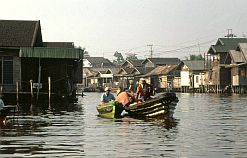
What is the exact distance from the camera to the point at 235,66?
80438 millimetres

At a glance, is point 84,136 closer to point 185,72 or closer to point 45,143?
point 45,143

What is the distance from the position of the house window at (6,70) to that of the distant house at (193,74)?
60.9 meters

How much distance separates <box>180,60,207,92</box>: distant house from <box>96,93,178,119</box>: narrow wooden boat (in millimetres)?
73966

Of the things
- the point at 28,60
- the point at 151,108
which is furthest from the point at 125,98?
the point at 28,60

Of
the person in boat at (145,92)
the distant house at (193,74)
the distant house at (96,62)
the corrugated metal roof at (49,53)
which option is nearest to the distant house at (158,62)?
the distant house at (193,74)

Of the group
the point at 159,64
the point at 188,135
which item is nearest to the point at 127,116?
the point at 188,135

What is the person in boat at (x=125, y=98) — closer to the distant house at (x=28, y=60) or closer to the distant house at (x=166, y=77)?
the distant house at (x=28, y=60)

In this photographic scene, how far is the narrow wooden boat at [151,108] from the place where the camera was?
2550cm

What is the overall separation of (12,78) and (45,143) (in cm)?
2721

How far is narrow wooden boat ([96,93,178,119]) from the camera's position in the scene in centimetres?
2550

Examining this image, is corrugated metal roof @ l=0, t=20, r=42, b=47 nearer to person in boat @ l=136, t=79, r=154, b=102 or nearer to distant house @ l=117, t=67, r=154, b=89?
person in boat @ l=136, t=79, r=154, b=102

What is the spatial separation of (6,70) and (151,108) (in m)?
19.1

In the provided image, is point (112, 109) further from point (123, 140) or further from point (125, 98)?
point (123, 140)

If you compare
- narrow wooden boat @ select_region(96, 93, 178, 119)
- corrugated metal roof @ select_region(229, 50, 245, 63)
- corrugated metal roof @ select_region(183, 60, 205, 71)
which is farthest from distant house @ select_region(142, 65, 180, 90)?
narrow wooden boat @ select_region(96, 93, 178, 119)
